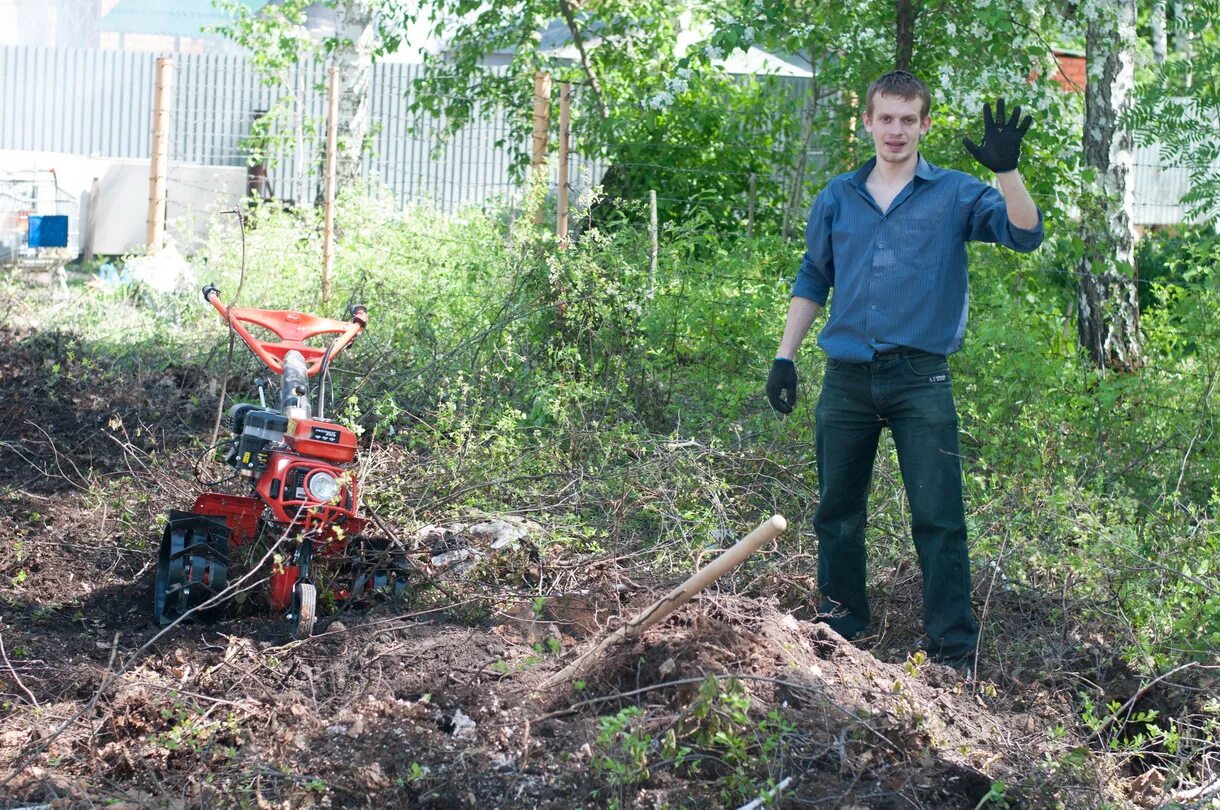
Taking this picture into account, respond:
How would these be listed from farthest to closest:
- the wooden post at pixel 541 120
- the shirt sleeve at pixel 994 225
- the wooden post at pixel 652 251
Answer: the wooden post at pixel 541 120
the wooden post at pixel 652 251
the shirt sleeve at pixel 994 225

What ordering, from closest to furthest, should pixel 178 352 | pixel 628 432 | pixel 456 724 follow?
pixel 456 724 → pixel 628 432 → pixel 178 352

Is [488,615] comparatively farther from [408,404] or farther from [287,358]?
[408,404]

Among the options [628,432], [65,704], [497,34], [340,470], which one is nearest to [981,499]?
[628,432]

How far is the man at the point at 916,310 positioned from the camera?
15.3 ft

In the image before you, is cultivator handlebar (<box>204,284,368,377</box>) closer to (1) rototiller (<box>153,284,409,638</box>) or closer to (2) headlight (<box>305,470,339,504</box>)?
(1) rototiller (<box>153,284,409,638</box>)

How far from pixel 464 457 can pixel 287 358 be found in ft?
4.81

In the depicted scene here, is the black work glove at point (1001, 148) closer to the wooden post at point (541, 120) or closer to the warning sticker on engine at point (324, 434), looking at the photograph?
the warning sticker on engine at point (324, 434)

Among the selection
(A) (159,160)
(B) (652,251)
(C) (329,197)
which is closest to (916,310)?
(B) (652,251)

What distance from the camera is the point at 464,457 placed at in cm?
649

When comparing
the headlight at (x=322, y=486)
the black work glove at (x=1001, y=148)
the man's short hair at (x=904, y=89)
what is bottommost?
the headlight at (x=322, y=486)

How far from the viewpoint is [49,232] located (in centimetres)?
1348

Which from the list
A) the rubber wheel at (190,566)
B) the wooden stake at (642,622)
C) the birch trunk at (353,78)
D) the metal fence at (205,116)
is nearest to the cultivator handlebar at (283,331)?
the rubber wheel at (190,566)

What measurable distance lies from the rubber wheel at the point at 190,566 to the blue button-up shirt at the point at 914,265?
2409 mm

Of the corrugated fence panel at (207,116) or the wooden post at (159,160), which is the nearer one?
the wooden post at (159,160)
